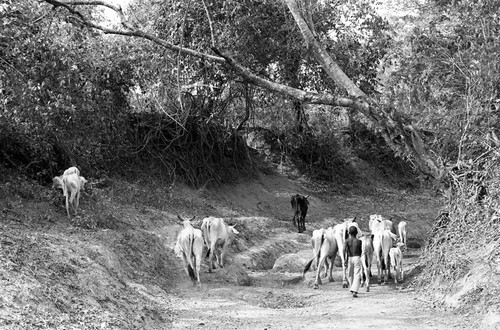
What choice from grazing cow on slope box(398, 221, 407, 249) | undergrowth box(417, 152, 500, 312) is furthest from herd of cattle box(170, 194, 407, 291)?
grazing cow on slope box(398, 221, 407, 249)

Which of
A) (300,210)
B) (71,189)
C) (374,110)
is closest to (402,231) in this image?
(300,210)

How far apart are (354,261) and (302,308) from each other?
4.76 ft

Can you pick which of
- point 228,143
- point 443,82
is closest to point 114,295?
point 443,82

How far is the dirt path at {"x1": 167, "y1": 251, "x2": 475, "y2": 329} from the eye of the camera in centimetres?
952

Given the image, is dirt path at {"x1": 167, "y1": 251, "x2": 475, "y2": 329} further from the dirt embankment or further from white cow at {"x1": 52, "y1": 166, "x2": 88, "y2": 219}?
white cow at {"x1": 52, "y1": 166, "x2": 88, "y2": 219}

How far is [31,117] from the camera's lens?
13.3 m

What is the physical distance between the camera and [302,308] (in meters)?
11.2

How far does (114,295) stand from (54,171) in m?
7.17

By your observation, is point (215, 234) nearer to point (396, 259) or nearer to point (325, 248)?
point (325, 248)

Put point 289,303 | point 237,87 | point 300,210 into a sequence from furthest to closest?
1. point 237,87
2. point 300,210
3. point 289,303

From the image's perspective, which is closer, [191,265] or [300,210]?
[191,265]

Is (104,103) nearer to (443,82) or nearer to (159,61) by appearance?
(159,61)

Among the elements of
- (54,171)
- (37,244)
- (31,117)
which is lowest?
(37,244)

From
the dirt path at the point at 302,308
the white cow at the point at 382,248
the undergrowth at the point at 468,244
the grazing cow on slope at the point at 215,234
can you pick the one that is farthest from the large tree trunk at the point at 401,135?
the grazing cow on slope at the point at 215,234
